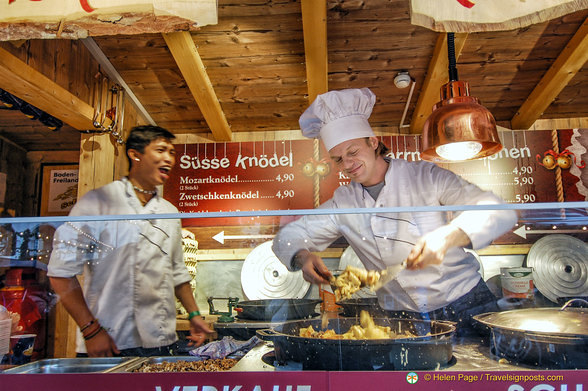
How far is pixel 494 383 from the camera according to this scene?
3.52 ft

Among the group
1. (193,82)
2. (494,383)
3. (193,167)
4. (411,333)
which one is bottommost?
(494,383)

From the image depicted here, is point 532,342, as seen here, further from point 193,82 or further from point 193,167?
point 193,167

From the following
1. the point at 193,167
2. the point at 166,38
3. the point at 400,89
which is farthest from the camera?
the point at 193,167

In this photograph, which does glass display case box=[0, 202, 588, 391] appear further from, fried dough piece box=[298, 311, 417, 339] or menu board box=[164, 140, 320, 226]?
menu board box=[164, 140, 320, 226]

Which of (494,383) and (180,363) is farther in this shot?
(180,363)

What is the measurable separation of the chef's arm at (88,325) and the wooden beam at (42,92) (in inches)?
74.6

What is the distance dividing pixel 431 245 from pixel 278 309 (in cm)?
46

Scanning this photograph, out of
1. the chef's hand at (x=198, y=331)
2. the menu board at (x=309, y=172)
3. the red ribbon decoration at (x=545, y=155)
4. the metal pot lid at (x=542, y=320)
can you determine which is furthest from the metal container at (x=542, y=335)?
the red ribbon decoration at (x=545, y=155)

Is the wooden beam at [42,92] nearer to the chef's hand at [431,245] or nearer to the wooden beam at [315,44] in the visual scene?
the wooden beam at [315,44]

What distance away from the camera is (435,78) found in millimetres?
3492

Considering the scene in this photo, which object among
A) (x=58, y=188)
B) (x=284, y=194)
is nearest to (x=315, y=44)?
(x=284, y=194)

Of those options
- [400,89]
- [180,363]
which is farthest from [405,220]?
[400,89]

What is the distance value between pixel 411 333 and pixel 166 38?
276 cm

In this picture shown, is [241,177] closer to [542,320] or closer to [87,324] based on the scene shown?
[87,324]
